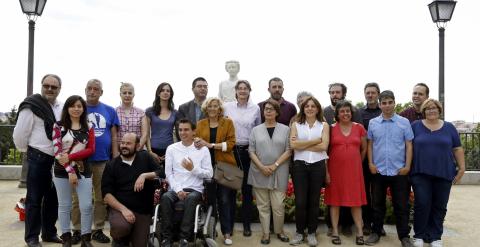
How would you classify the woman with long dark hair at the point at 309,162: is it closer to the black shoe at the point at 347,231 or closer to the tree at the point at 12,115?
the black shoe at the point at 347,231

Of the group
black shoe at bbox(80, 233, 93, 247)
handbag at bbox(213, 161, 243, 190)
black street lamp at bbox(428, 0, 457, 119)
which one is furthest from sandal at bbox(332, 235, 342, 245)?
black street lamp at bbox(428, 0, 457, 119)

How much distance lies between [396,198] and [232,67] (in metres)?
3.85

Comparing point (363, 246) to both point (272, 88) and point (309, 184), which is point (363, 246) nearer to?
point (309, 184)

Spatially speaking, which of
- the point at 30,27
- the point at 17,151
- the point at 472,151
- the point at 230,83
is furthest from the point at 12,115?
the point at 472,151

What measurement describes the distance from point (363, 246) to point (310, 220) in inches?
28.6

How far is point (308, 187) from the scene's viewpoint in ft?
17.0

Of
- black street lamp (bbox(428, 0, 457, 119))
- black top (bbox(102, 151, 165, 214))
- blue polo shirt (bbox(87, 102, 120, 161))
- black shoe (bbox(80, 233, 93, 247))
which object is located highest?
black street lamp (bbox(428, 0, 457, 119))

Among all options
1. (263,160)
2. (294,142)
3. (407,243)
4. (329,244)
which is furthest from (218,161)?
(407,243)

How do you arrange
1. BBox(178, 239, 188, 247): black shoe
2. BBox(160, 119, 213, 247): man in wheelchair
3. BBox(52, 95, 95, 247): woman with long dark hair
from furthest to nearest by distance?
BBox(52, 95, 95, 247): woman with long dark hair
BBox(160, 119, 213, 247): man in wheelchair
BBox(178, 239, 188, 247): black shoe

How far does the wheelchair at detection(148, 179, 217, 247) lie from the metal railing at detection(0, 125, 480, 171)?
780 centimetres

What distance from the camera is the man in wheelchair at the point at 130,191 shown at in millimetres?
4488

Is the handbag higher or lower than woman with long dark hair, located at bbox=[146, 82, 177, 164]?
lower

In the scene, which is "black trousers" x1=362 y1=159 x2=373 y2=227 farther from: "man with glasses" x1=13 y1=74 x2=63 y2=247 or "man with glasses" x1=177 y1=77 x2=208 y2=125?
"man with glasses" x1=13 y1=74 x2=63 y2=247

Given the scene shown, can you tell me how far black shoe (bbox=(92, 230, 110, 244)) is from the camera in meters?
5.13
